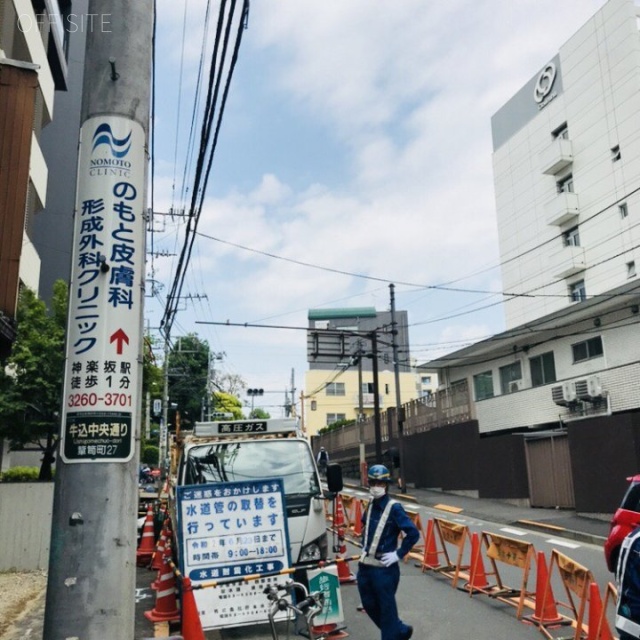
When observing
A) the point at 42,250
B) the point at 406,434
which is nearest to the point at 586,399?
the point at 406,434

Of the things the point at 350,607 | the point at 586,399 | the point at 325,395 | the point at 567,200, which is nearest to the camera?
the point at 350,607

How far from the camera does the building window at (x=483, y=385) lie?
30.5 m

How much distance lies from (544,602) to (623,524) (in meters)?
2.72

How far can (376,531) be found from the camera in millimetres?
6438

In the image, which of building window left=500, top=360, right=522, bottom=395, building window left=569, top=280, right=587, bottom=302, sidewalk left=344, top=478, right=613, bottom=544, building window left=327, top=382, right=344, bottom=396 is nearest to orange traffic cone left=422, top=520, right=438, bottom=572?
sidewalk left=344, top=478, right=613, bottom=544

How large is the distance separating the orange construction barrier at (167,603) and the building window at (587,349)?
19243 millimetres

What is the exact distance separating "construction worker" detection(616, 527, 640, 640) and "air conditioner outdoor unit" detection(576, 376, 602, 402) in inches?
751

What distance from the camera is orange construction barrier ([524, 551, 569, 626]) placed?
7586 millimetres

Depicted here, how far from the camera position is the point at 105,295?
430 cm

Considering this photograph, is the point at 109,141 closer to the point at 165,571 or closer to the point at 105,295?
the point at 105,295

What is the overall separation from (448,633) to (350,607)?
1704mm

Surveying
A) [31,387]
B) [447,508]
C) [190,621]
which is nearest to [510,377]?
[447,508]

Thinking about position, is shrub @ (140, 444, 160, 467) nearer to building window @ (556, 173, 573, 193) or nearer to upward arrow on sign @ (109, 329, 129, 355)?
building window @ (556, 173, 573, 193)

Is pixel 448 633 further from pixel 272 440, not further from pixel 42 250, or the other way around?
pixel 42 250
